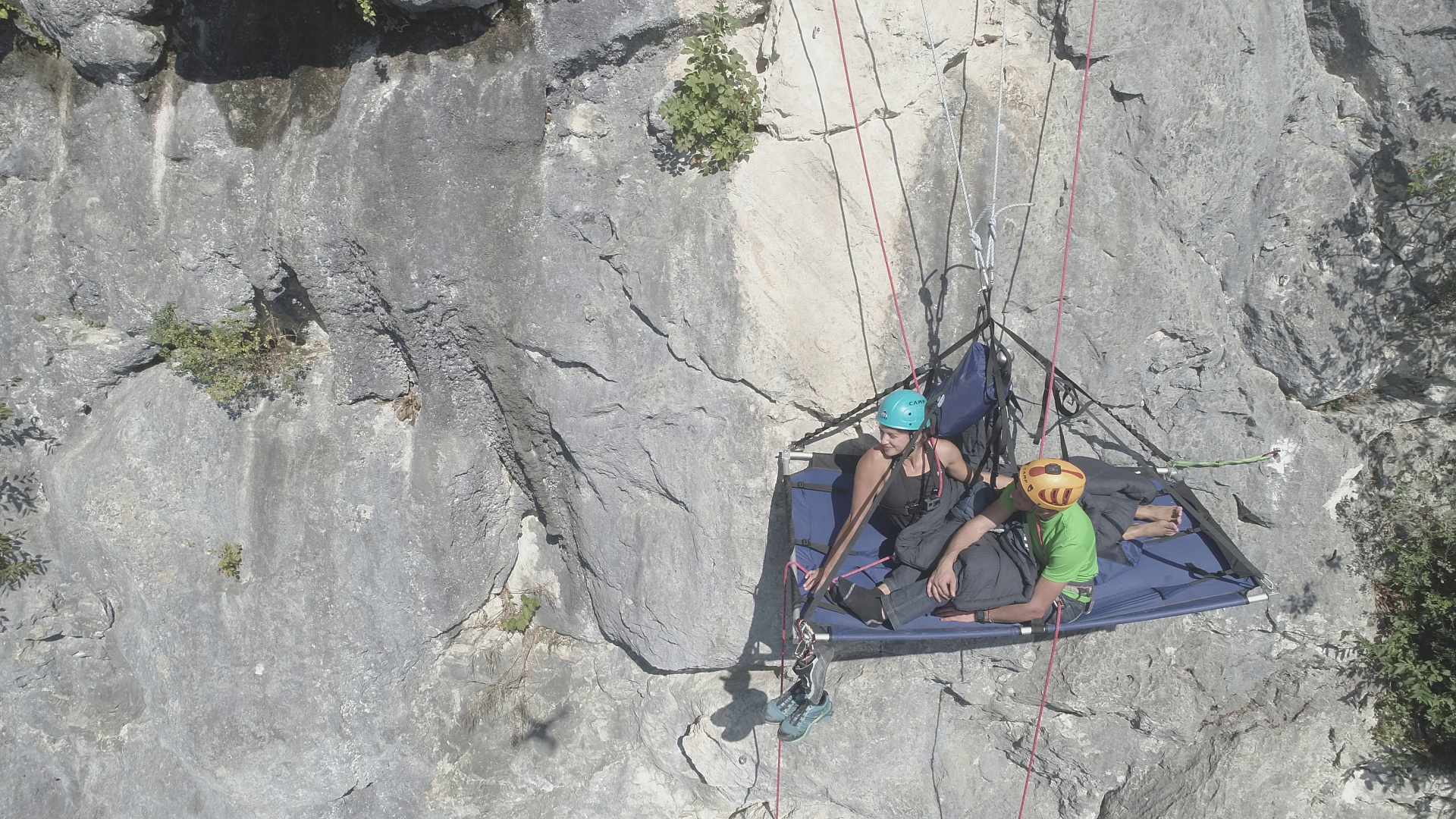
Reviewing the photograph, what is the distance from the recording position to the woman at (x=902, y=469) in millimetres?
4309

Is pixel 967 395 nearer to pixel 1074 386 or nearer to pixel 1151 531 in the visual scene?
pixel 1074 386

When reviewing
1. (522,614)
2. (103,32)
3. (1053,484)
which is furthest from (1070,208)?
(103,32)

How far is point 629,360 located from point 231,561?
3.15 metres

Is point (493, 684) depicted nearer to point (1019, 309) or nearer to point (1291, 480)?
point (1019, 309)

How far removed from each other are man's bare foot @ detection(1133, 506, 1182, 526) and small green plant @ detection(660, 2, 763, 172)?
2929 millimetres

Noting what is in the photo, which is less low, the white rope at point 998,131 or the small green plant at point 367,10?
the small green plant at point 367,10

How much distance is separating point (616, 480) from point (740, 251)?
1.68 m

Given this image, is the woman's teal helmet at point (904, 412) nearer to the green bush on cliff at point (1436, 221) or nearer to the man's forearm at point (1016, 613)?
the man's forearm at point (1016, 613)

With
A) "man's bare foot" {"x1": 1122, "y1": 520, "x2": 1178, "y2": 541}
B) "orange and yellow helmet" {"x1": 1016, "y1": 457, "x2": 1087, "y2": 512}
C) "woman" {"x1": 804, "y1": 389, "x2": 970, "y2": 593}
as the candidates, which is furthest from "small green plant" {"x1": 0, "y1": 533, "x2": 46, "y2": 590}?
"man's bare foot" {"x1": 1122, "y1": 520, "x2": 1178, "y2": 541}

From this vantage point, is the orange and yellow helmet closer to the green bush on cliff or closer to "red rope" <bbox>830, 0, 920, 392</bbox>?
"red rope" <bbox>830, 0, 920, 392</bbox>

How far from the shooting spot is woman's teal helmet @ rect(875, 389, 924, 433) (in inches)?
169

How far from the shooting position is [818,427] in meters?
5.17

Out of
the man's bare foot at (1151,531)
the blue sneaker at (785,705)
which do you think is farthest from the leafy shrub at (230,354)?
the man's bare foot at (1151,531)

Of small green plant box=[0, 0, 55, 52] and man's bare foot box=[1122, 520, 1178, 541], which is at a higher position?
small green plant box=[0, 0, 55, 52]
